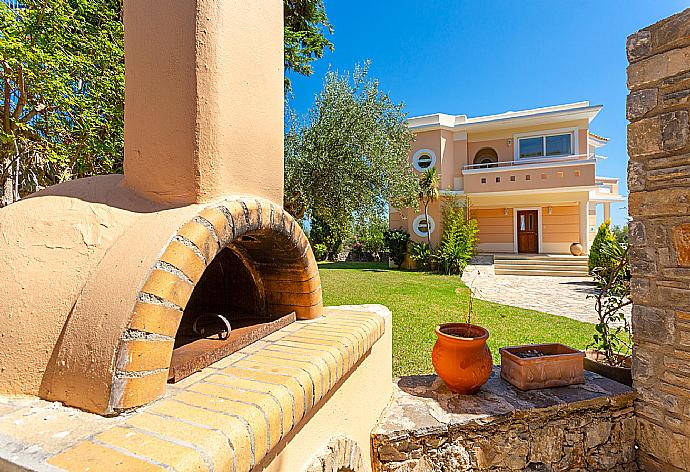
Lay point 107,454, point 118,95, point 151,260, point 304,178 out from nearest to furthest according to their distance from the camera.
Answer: point 107,454
point 151,260
point 118,95
point 304,178

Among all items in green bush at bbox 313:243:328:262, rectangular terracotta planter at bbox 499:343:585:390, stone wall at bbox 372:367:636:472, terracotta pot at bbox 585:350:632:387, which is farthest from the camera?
green bush at bbox 313:243:328:262

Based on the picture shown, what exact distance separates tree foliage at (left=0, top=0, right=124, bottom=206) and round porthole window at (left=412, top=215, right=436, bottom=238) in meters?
14.0

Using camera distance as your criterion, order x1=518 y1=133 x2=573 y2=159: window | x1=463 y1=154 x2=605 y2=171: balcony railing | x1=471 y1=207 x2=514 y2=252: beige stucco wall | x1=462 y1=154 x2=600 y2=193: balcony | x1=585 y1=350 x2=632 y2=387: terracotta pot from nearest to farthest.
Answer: x1=585 y1=350 x2=632 y2=387: terracotta pot → x1=462 y1=154 x2=600 y2=193: balcony → x1=463 y1=154 x2=605 y2=171: balcony railing → x1=518 y1=133 x2=573 y2=159: window → x1=471 y1=207 x2=514 y2=252: beige stucco wall

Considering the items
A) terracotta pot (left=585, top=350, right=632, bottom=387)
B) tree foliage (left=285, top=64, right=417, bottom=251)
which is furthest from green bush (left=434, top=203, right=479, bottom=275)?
terracotta pot (left=585, top=350, right=632, bottom=387)

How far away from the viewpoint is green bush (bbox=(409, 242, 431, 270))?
53.2 feet

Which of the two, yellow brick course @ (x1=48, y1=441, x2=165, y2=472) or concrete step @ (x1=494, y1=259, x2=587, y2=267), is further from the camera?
concrete step @ (x1=494, y1=259, x2=587, y2=267)

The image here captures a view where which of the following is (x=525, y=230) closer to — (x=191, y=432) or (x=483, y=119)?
(x=483, y=119)

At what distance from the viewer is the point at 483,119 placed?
1773cm

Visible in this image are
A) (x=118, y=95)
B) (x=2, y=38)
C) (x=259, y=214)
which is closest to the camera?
(x=259, y=214)

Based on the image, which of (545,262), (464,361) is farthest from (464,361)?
(545,262)

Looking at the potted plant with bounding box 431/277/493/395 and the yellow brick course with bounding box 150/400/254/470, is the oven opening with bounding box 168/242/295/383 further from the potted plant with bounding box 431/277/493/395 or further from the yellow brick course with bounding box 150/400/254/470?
the potted plant with bounding box 431/277/493/395

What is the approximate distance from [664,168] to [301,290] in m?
3.00

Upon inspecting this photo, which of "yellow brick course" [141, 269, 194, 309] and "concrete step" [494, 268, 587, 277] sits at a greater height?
"yellow brick course" [141, 269, 194, 309]

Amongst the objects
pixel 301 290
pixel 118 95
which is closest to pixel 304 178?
pixel 118 95
